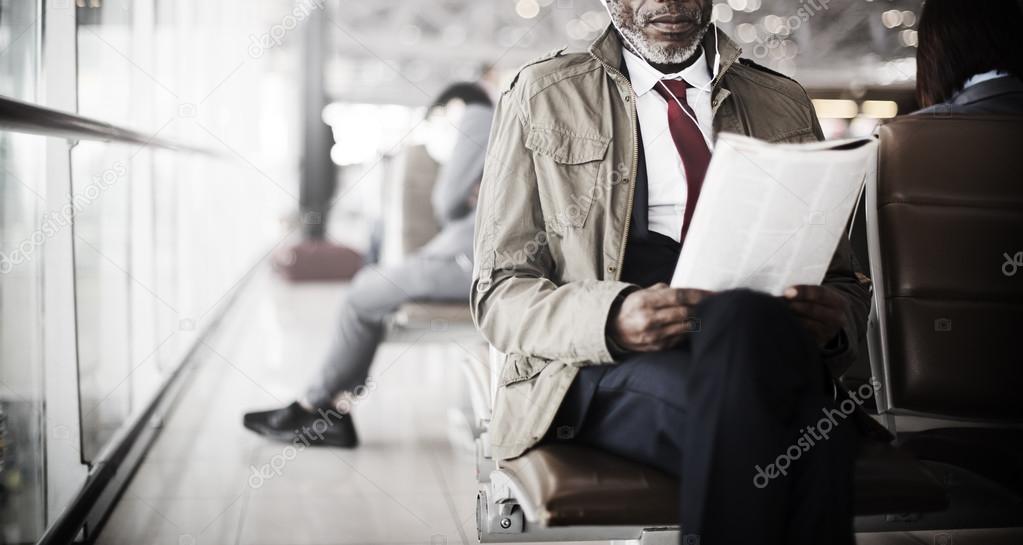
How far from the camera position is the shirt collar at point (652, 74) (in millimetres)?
1604

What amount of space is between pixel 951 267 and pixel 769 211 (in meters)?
0.70

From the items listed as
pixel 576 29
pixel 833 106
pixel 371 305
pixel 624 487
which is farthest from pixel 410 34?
pixel 624 487

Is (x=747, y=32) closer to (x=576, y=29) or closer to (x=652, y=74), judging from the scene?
(x=576, y=29)

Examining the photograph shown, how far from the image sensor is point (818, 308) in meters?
1.26

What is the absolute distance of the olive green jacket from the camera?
132 cm

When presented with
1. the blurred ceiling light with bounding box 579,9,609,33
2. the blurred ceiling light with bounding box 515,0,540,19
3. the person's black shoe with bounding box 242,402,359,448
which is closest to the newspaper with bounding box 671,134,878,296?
the person's black shoe with bounding box 242,402,359,448

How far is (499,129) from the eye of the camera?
1559mm

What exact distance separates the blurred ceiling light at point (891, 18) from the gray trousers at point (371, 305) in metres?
15.6

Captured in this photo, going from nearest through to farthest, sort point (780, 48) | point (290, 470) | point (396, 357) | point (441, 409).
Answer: point (290, 470)
point (441, 409)
point (396, 357)
point (780, 48)

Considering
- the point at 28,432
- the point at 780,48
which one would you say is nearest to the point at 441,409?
the point at 28,432

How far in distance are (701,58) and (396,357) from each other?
3.14m

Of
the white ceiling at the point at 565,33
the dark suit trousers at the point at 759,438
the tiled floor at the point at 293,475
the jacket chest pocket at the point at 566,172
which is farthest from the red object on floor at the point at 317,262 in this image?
the white ceiling at the point at 565,33

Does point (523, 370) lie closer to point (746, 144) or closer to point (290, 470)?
point (746, 144)

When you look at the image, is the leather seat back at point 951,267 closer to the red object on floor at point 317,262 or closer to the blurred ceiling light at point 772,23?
the red object on floor at point 317,262
